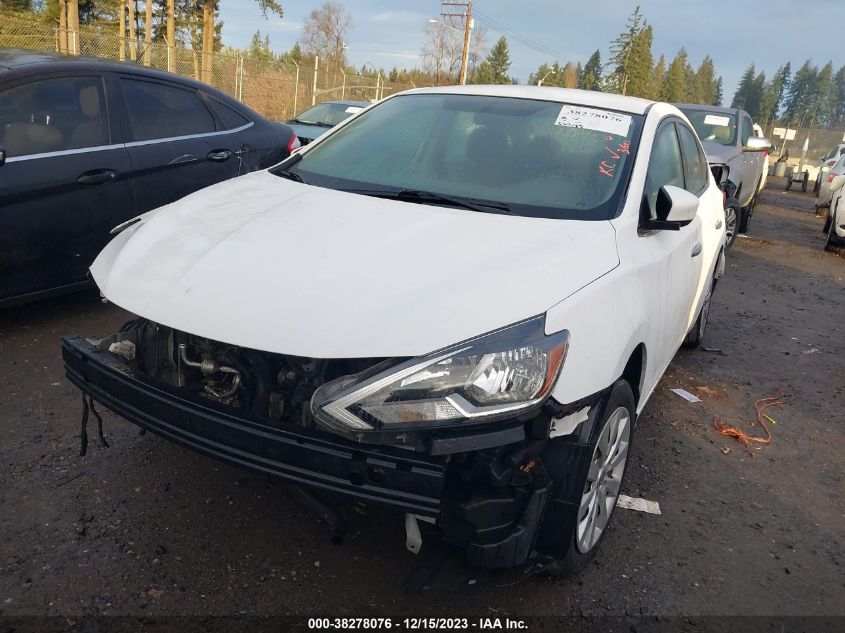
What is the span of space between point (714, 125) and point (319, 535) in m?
9.72

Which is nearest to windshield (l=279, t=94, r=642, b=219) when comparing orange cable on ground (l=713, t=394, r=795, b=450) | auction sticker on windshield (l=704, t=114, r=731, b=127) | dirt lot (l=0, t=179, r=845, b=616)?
dirt lot (l=0, t=179, r=845, b=616)

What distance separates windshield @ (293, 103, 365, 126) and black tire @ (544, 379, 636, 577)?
428 inches

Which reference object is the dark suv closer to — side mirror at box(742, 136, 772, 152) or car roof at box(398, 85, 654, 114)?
car roof at box(398, 85, 654, 114)

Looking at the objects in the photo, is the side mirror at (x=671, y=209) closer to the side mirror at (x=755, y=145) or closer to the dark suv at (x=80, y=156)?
the dark suv at (x=80, y=156)

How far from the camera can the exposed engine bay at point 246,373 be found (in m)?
2.24

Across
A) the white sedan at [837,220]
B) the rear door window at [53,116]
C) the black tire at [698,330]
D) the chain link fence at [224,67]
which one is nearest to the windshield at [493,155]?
the rear door window at [53,116]

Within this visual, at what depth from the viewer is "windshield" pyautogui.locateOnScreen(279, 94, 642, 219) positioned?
10.0 feet

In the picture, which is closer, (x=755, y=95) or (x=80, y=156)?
(x=80, y=156)

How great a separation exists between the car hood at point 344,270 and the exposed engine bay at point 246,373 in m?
0.12

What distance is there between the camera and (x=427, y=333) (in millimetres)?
2105

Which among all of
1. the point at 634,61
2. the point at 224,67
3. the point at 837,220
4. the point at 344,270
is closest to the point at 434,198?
the point at 344,270

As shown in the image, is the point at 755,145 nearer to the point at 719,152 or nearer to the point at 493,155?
the point at 719,152

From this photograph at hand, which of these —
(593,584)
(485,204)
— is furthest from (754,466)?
(485,204)

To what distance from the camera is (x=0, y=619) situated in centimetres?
226
